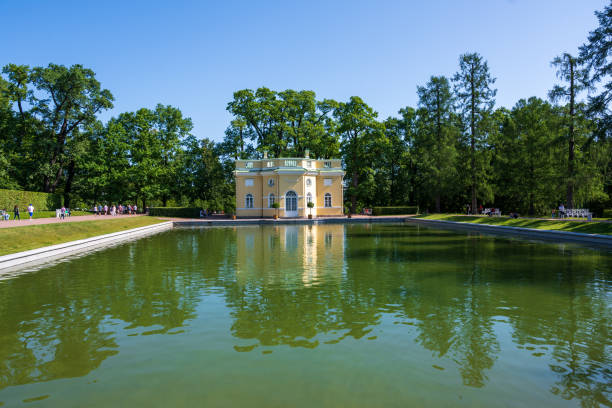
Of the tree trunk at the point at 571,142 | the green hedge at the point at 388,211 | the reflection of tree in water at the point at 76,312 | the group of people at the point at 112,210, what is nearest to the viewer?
the reflection of tree in water at the point at 76,312

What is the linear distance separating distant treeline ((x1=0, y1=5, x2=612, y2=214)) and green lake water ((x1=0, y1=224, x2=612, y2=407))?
2032 centimetres

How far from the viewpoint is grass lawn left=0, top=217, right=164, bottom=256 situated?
14672mm

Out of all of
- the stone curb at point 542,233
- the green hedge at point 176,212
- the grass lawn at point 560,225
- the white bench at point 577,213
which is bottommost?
the stone curb at point 542,233

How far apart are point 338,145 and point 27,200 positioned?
106 ft

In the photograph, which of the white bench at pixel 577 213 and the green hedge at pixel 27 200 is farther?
the green hedge at pixel 27 200

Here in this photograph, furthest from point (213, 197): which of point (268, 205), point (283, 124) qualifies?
point (283, 124)

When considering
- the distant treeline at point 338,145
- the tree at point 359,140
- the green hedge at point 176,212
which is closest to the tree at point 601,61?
the distant treeline at point 338,145

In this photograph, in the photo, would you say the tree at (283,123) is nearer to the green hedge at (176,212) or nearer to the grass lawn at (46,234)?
the green hedge at (176,212)

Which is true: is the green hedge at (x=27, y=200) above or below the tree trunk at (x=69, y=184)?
below

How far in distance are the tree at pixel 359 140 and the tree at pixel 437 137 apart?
5278mm

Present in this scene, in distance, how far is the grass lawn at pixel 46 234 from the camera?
1467 cm

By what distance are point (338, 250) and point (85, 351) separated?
1075 cm

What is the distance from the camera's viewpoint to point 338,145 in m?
45.0

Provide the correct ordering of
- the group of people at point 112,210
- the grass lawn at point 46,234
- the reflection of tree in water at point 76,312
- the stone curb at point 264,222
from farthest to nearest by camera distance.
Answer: the group of people at point 112,210, the stone curb at point 264,222, the grass lawn at point 46,234, the reflection of tree in water at point 76,312
